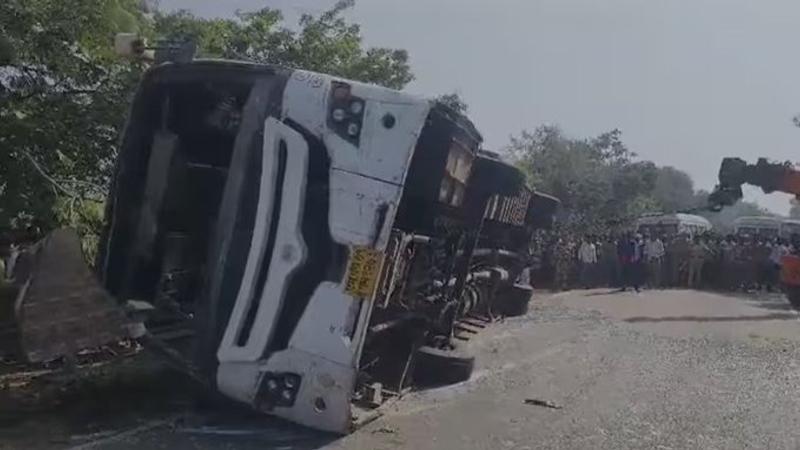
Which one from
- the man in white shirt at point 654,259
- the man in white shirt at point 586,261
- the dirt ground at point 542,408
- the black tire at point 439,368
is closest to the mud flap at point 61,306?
the dirt ground at point 542,408

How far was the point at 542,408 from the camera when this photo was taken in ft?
23.1

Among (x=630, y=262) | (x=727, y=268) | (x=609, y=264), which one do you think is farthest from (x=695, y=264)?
(x=630, y=262)

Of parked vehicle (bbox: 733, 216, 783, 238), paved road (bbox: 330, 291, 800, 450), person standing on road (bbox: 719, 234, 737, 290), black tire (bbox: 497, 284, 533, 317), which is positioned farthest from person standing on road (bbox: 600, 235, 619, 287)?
parked vehicle (bbox: 733, 216, 783, 238)

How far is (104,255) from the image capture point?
244 inches

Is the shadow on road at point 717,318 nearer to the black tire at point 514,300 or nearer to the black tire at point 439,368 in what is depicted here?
the black tire at point 514,300

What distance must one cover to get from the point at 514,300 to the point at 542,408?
647cm

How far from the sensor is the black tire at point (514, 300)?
1330cm

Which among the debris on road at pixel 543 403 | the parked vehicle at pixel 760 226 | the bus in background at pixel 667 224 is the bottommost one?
the debris on road at pixel 543 403

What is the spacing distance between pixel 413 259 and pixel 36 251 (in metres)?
2.63

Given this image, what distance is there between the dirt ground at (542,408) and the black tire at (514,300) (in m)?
1.06

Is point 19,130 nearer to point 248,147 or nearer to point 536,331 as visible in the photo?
point 248,147

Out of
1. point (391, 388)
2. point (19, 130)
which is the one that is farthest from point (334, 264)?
point (19, 130)

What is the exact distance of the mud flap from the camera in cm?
516

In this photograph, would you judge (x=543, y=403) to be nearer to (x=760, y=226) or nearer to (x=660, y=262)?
(x=660, y=262)
